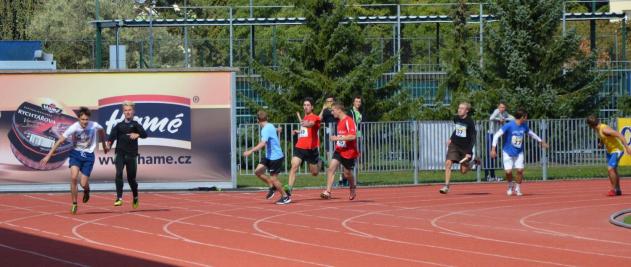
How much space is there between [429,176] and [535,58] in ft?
28.1

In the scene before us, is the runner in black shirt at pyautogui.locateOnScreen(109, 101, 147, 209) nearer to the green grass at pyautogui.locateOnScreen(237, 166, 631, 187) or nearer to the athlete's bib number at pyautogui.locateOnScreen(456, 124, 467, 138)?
the athlete's bib number at pyautogui.locateOnScreen(456, 124, 467, 138)

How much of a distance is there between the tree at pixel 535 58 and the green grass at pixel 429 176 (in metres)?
5.18

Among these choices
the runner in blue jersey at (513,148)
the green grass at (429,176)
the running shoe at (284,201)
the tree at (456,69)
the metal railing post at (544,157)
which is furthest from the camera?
the tree at (456,69)

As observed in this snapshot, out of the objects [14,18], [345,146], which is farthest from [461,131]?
[14,18]

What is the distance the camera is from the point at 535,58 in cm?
3766

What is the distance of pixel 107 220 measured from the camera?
1880 cm

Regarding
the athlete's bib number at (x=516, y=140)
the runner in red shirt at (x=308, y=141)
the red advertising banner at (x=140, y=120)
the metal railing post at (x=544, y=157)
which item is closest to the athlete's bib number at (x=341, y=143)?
the runner in red shirt at (x=308, y=141)

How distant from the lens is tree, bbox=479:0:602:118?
37.0 metres

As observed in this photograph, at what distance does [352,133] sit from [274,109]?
16850 mm

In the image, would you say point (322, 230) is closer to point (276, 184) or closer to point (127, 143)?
point (276, 184)

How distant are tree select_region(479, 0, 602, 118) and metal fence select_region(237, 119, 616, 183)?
6199 mm

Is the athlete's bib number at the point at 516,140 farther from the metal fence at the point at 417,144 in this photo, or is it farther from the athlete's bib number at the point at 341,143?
the metal fence at the point at 417,144

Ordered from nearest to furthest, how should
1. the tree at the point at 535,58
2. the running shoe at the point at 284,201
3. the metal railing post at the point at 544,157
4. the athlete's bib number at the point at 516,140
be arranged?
1. the running shoe at the point at 284,201
2. the athlete's bib number at the point at 516,140
3. the metal railing post at the point at 544,157
4. the tree at the point at 535,58

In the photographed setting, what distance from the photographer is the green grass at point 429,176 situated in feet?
95.8
